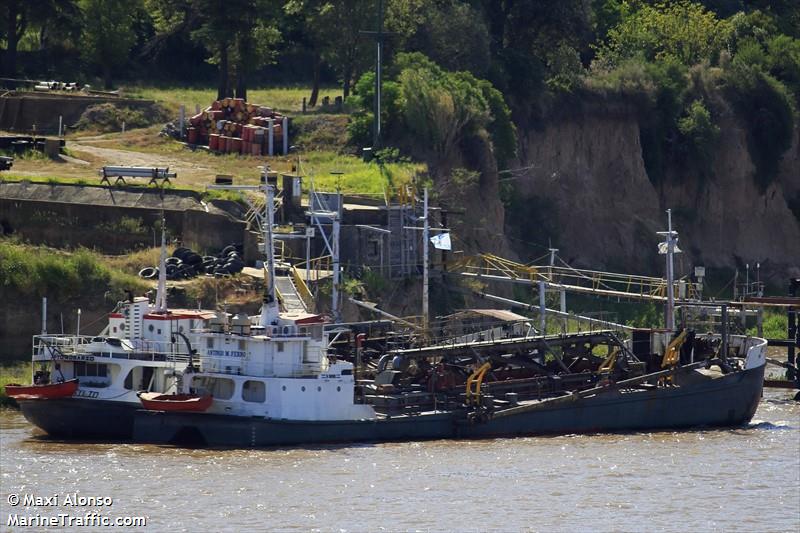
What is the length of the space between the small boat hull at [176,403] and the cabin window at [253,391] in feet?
4.50

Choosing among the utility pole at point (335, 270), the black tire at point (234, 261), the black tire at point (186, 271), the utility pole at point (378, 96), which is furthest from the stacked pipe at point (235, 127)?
the utility pole at point (335, 270)

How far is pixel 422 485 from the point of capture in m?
54.4

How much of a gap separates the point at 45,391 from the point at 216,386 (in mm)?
4984

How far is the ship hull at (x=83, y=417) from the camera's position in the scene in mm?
60906

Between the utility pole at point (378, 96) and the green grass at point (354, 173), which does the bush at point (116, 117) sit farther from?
the utility pole at point (378, 96)

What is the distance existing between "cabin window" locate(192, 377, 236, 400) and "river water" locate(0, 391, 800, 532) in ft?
8.88

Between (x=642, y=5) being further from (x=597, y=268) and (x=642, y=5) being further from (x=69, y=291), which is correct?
(x=69, y=291)

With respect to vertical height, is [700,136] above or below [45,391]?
above

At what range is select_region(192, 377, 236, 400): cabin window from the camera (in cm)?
6134

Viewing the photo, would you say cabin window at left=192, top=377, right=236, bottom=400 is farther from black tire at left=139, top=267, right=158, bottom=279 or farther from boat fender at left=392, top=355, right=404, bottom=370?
black tire at left=139, top=267, right=158, bottom=279

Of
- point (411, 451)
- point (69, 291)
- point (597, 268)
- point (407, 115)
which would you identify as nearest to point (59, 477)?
point (411, 451)

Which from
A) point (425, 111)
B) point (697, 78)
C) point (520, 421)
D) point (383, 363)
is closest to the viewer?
point (383, 363)

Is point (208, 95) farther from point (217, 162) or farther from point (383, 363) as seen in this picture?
point (383, 363)

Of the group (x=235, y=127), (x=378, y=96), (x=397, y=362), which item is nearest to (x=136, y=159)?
(x=235, y=127)
